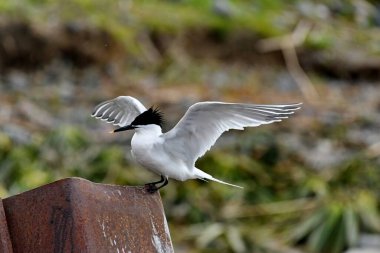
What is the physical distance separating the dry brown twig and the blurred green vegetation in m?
0.14

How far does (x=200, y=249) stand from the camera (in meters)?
10.4

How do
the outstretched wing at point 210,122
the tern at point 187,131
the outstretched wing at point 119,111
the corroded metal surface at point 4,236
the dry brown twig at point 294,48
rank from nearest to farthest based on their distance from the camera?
the corroded metal surface at point 4,236 → the tern at point 187,131 → the outstretched wing at point 210,122 → the outstretched wing at point 119,111 → the dry brown twig at point 294,48

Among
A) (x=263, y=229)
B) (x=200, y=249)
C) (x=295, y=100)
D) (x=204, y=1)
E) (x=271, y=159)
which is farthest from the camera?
(x=204, y=1)

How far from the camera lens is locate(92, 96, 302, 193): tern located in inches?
216

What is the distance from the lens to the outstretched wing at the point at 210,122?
5.66 metres

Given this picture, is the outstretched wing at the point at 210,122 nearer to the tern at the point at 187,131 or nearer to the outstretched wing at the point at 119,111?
the tern at the point at 187,131

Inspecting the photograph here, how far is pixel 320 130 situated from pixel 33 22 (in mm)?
4226

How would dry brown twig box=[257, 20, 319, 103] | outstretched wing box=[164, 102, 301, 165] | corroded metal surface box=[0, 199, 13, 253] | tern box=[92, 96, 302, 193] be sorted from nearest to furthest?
corroded metal surface box=[0, 199, 13, 253] < tern box=[92, 96, 302, 193] < outstretched wing box=[164, 102, 301, 165] < dry brown twig box=[257, 20, 319, 103]

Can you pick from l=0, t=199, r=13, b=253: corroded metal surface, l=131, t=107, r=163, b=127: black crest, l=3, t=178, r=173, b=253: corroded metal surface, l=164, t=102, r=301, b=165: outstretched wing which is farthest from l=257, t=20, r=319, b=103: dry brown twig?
l=0, t=199, r=13, b=253: corroded metal surface

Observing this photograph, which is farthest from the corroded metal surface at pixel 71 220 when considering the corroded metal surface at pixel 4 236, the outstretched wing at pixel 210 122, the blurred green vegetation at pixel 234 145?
the blurred green vegetation at pixel 234 145

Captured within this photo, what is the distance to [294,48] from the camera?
19.2 metres

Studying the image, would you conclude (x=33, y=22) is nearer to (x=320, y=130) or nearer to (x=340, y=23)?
(x=320, y=130)

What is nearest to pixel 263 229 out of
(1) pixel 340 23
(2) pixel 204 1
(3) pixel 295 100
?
(3) pixel 295 100

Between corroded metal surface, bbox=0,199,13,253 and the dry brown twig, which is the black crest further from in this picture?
the dry brown twig
